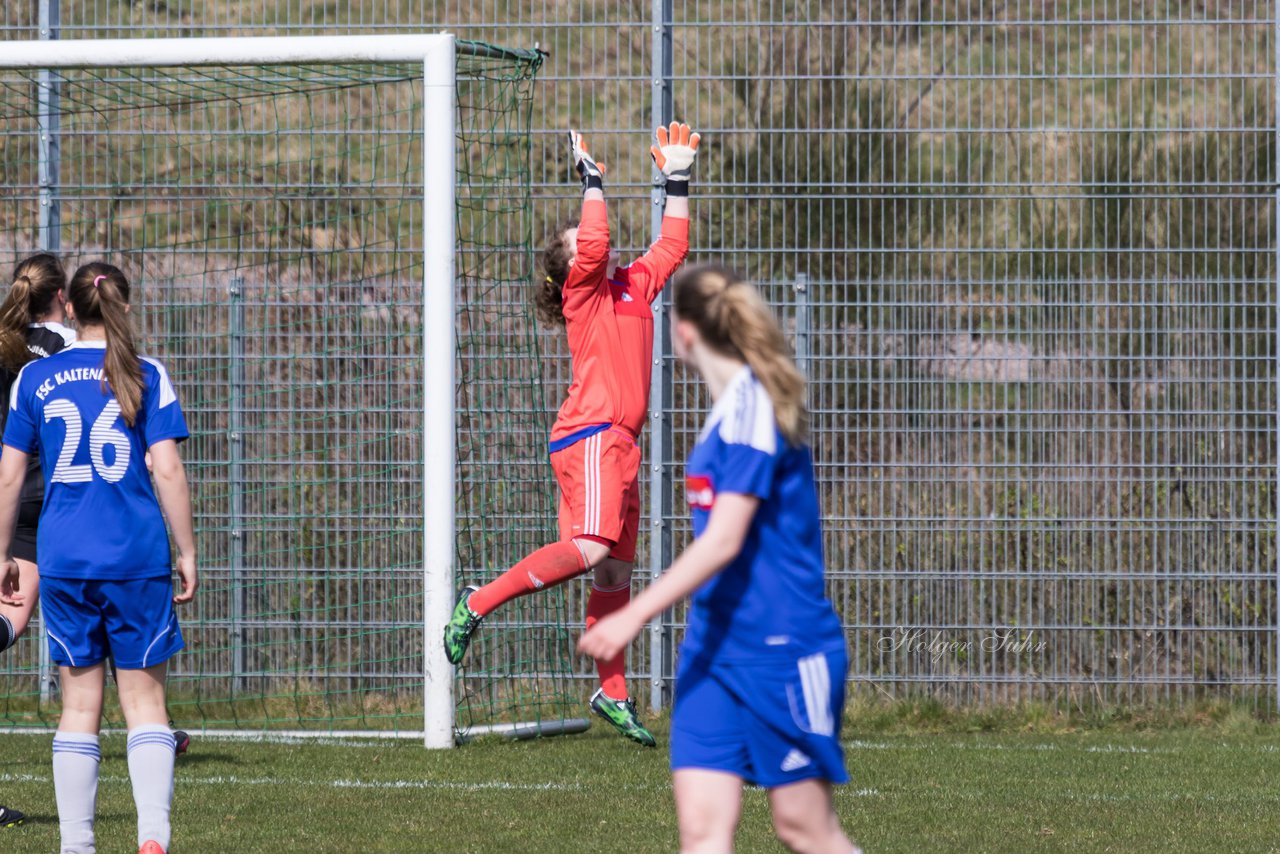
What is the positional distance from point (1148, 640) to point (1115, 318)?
179 centimetres

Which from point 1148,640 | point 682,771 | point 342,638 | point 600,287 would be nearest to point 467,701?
point 342,638

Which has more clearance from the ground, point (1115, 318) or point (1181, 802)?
point (1115, 318)

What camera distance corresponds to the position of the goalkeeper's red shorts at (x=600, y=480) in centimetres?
702

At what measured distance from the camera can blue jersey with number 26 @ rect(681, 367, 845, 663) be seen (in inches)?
142

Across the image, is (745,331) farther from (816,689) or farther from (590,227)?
(590,227)

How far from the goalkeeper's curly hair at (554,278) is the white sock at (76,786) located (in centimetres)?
315

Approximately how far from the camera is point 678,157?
6.77 metres

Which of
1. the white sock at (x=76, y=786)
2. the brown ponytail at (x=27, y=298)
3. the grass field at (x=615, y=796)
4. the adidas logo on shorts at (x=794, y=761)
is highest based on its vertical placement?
the brown ponytail at (x=27, y=298)

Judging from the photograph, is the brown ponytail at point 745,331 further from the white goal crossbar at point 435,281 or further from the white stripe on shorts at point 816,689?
the white goal crossbar at point 435,281

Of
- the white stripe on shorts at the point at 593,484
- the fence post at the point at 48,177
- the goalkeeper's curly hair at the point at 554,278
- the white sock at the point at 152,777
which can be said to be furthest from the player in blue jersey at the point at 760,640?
the fence post at the point at 48,177

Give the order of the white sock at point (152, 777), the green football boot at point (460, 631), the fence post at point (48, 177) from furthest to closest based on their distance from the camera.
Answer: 1. the fence post at point (48, 177)
2. the green football boot at point (460, 631)
3. the white sock at point (152, 777)

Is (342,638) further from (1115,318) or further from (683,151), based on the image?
(1115,318)

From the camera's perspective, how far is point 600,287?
279 inches

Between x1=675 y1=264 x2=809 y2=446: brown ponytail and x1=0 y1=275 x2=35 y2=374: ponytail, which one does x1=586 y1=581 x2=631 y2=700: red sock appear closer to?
x1=0 y1=275 x2=35 y2=374: ponytail
